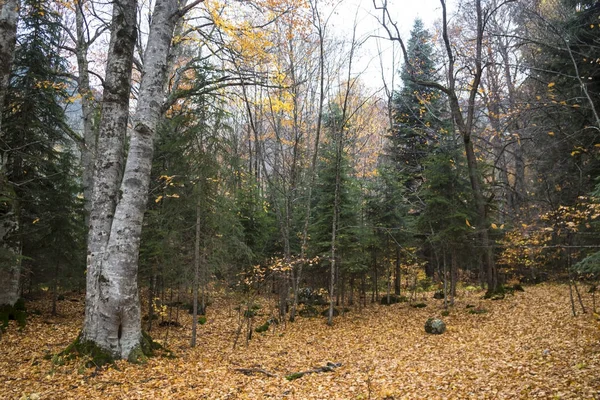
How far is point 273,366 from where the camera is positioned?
7633 mm

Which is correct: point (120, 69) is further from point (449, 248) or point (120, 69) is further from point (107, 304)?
point (449, 248)

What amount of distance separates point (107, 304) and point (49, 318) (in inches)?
254

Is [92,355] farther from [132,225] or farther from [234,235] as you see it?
[234,235]

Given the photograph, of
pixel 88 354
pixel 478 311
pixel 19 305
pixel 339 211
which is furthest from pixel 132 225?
pixel 478 311

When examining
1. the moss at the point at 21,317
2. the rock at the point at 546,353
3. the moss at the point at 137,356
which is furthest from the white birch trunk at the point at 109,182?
the rock at the point at 546,353

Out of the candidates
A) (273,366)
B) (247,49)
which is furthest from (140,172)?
(273,366)

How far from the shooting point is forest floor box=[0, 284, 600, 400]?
5422 mm

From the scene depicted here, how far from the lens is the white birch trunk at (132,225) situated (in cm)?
627

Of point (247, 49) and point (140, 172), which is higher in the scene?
point (247, 49)

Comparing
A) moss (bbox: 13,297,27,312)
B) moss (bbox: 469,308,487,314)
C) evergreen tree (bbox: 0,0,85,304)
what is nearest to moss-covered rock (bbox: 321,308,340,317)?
moss (bbox: 469,308,487,314)

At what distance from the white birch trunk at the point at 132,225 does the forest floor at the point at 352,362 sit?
60cm

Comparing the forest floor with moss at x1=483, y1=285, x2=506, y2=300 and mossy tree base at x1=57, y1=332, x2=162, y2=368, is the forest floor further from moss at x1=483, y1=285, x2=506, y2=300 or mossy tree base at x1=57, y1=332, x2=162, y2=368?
moss at x1=483, y1=285, x2=506, y2=300

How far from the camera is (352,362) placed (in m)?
8.07

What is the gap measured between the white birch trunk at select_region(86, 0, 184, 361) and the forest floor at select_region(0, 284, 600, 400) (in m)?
0.60
